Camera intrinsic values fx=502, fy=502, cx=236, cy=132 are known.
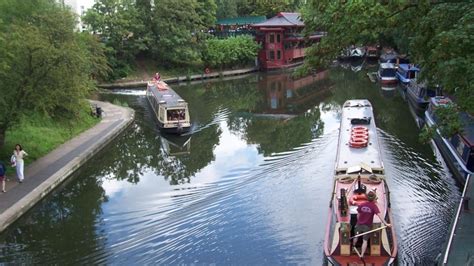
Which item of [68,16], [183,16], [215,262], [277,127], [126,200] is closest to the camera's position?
[215,262]

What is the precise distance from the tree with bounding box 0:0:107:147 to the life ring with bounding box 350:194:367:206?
44.2 ft

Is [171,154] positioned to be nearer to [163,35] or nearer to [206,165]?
[206,165]

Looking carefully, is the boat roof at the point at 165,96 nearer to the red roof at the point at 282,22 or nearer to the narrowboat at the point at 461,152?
the narrowboat at the point at 461,152

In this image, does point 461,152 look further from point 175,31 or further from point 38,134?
point 175,31

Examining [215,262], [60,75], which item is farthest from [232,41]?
[215,262]

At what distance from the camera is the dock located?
38.9 ft

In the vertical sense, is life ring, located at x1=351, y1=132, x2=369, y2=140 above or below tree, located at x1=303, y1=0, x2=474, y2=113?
below

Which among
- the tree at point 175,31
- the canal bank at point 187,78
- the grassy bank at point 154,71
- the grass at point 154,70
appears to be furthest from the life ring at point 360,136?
the tree at point 175,31

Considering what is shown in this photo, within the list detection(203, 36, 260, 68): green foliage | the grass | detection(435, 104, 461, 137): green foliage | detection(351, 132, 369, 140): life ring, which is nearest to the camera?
detection(435, 104, 461, 137): green foliage

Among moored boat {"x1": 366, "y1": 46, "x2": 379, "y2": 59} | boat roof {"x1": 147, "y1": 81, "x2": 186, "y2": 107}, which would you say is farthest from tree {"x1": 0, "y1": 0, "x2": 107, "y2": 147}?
moored boat {"x1": 366, "y1": 46, "x2": 379, "y2": 59}

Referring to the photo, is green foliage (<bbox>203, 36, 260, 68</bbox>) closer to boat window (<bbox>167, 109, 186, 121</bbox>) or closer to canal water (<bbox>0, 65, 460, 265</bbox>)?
canal water (<bbox>0, 65, 460, 265</bbox>)

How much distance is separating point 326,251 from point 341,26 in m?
5.71

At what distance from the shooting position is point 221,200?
19.4 metres

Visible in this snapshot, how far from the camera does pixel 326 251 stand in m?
13.0
